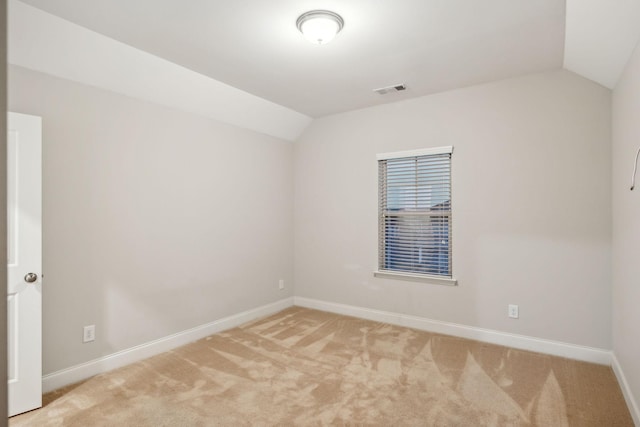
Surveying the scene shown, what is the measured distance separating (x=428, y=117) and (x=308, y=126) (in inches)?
66.9

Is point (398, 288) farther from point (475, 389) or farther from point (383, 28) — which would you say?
point (383, 28)

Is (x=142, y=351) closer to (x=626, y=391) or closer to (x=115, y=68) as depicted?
(x=115, y=68)

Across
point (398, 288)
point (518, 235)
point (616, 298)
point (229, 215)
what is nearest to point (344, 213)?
point (398, 288)

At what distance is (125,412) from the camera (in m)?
2.27

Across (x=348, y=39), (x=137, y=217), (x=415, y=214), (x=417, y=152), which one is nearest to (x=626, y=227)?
(x=415, y=214)

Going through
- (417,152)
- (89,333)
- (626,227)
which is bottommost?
(89,333)

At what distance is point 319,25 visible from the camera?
225 cm

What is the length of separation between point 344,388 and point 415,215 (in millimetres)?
2100

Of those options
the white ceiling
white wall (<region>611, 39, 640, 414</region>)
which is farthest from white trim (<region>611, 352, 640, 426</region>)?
the white ceiling

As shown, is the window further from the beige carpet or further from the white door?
the white door

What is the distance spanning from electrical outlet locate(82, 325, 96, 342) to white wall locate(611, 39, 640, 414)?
388cm

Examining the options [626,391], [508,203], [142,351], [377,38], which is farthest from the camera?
[508,203]

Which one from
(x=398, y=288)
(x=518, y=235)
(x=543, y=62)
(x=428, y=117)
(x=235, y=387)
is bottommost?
(x=235, y=387)

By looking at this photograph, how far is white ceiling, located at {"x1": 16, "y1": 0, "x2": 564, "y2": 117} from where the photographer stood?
2.15m
